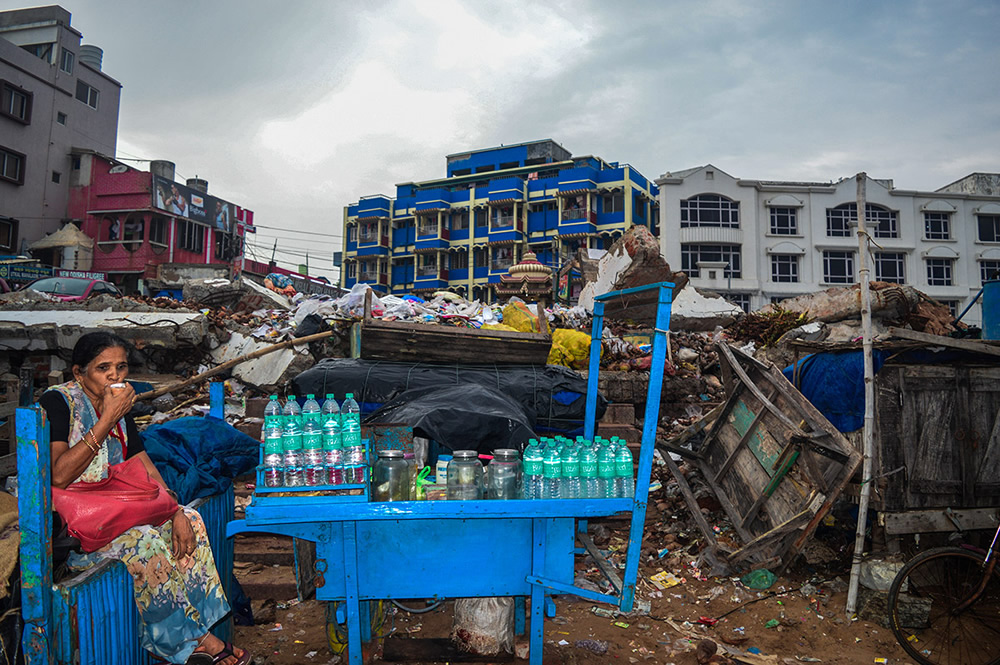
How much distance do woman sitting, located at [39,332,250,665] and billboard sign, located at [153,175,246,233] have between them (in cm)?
3054

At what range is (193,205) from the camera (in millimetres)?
31219

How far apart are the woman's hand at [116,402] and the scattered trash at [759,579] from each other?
476 cm

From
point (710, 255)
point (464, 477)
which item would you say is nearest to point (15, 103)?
point (464, 477)

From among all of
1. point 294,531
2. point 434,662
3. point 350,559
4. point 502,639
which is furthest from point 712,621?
point 294,531

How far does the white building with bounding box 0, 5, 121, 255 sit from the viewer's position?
2622 cm

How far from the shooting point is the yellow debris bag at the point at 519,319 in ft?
Result: 34.7

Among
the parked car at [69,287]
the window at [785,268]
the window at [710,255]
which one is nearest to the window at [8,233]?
the parked car at [69,287]

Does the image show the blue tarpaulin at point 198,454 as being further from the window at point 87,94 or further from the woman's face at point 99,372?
the window at point 87,94

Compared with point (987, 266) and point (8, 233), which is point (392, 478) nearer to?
point (8, 233)

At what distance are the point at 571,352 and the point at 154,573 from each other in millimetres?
6723

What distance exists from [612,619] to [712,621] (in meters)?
0.75

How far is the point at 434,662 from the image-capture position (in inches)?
145

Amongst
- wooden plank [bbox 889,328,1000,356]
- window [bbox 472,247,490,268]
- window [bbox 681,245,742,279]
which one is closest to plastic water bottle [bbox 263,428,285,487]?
wooden plank [bbox 889,328,1000,356]

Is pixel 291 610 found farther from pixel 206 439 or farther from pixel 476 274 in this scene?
pixel 476 274
